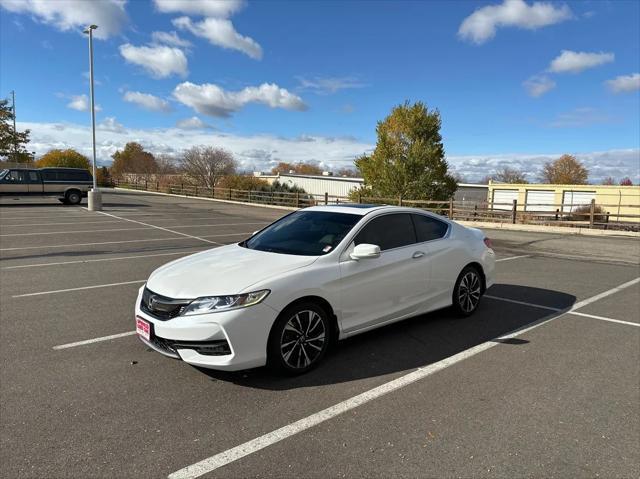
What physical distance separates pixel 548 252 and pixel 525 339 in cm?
850

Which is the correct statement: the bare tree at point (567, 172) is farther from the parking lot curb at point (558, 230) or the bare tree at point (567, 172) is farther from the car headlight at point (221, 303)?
the car headlight at point (221, 303)

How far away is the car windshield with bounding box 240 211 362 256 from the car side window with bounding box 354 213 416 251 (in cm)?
17

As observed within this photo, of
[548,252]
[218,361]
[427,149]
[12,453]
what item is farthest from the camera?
[427,149]

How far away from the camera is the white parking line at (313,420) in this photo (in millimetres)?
2756

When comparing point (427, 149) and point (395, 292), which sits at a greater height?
point (427, 149)

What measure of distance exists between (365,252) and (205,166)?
177ft

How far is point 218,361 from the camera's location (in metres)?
3.58

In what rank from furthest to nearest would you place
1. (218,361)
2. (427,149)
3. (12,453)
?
(427,149) < (218,361) < (12,453)

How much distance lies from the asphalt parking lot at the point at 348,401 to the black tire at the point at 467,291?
0.17 m

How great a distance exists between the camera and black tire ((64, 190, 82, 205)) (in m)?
26.4

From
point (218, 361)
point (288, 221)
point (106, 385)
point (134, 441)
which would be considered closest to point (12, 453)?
point (134, 441)

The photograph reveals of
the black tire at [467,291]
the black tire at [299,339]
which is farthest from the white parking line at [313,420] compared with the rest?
the black tire at [467,291]

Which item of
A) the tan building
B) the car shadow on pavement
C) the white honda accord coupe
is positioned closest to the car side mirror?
the white honda accord coupe

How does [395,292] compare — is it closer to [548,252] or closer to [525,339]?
[525,339]
